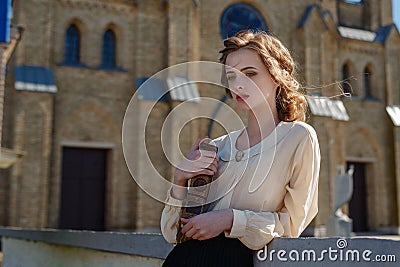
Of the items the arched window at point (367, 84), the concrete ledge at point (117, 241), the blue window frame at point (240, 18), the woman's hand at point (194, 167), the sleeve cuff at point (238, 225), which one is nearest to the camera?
the sleeve cuff at point (238, 225)

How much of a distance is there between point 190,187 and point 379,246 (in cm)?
70

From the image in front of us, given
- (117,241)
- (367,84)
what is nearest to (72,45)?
(367,84)

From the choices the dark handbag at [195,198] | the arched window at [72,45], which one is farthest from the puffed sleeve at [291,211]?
the arched window at [72,45]

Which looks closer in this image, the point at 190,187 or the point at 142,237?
the point at 190,187

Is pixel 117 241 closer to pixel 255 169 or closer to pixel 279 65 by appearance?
pixel 255 169

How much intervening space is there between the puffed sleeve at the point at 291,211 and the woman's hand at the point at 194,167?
186 mm

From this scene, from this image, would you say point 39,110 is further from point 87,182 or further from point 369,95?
point 369,95

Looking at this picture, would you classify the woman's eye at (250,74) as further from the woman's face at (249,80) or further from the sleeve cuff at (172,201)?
the sleeve cuff at (172,201)

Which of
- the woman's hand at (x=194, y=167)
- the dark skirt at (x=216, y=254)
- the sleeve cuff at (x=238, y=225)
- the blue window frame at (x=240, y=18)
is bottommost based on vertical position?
the dark skirt at (x=216, y=254)

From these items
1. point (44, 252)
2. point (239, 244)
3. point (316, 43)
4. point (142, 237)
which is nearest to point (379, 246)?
point (239, 244)

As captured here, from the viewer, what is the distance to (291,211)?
175 centimetres

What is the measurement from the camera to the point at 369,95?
23.2 meters

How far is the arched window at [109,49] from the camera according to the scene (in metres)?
18.3

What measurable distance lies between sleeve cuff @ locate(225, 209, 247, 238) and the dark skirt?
5 cm
